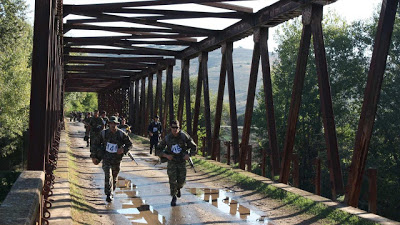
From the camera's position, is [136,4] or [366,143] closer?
[366,143]

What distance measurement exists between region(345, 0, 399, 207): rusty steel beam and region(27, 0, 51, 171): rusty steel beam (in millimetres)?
4745

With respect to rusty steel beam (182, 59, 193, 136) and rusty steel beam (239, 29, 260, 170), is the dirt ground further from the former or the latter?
rusty steel beam (182, 59, 193, 136)

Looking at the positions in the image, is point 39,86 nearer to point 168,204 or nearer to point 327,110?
point 168,204

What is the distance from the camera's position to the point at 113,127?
30.8 ft

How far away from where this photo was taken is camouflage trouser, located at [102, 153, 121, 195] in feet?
30.2

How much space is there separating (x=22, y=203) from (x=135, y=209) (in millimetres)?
4741

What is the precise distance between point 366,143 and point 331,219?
1.32 m

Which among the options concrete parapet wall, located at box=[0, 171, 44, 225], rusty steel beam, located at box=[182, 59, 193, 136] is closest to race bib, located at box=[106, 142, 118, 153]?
concrete parapet wall, located at box=[0, 171, 44, 225]

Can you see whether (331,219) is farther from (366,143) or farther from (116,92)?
(116,92)

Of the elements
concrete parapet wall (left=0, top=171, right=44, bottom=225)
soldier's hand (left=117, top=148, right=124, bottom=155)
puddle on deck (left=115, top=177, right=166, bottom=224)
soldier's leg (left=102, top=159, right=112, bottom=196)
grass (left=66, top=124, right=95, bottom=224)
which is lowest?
puddle on deck (left=115, top=177, right=166, bottom=224)

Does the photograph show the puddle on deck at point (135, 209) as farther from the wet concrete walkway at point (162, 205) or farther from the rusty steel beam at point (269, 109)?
the rusty steel beam at point (269, 109)

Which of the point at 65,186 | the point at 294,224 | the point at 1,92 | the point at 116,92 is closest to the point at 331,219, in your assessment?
the point at 294,224

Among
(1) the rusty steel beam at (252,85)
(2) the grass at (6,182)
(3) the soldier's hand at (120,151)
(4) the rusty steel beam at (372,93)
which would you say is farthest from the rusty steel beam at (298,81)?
(2) the grass at (6,182)

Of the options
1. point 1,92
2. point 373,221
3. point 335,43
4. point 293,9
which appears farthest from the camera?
point 1,92
